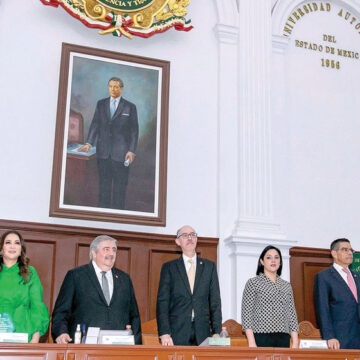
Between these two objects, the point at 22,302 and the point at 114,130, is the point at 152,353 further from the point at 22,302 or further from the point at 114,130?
the point at 114,130

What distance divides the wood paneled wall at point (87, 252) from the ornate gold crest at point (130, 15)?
94.5 inches

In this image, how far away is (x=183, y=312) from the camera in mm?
4844

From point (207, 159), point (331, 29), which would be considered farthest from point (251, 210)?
point (331, 29)

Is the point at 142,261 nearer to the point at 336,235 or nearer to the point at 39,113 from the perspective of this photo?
the point at 39,113

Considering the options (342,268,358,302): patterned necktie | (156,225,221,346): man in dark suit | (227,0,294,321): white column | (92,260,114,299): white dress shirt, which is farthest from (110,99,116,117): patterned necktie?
(342,268,358,302): patterned necktie

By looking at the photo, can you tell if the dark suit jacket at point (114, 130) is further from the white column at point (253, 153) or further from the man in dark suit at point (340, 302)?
the man in dark suit at point (340, 302)

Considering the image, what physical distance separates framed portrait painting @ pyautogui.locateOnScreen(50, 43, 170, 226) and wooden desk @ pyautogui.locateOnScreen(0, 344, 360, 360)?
2948 mm

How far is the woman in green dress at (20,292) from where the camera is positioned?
4379 millimetres

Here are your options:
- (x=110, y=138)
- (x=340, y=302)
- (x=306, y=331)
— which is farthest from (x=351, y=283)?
(x=110, y=138)

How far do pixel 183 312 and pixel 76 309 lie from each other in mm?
876

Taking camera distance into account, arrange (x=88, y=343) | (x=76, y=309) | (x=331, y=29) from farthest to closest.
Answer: (x=331, y=29)
(x=76, y=309)
(x=88, y=343)

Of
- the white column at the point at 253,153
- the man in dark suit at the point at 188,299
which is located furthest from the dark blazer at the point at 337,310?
the white column at the point at 253,153

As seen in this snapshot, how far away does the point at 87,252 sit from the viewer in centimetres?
651

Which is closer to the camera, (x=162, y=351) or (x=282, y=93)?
(x=162, y=351)
